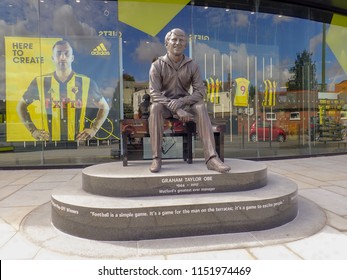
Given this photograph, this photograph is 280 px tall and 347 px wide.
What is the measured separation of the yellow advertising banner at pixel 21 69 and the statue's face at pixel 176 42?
579 cm

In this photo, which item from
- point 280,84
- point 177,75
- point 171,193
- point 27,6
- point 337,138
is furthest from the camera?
point 337,138

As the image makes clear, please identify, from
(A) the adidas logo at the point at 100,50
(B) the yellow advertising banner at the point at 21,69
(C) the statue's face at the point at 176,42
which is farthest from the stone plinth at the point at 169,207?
(A) the adidas logo at the point at 100,50

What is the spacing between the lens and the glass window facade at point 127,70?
8445 millimetres

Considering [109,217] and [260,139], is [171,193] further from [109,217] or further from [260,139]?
[260,139]

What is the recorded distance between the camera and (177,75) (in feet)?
14.6

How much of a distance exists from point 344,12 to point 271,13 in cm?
341

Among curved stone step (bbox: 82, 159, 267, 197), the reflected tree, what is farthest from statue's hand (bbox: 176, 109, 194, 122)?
the reflected tree

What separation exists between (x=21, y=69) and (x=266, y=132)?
28.1ft

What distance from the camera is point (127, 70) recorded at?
29.2 ft

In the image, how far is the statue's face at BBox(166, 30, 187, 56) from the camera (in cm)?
409

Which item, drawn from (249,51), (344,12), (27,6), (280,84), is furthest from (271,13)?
(27,6)

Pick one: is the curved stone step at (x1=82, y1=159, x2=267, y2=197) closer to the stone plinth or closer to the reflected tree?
the stone plinth

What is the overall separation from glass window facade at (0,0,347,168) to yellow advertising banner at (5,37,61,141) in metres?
0.03

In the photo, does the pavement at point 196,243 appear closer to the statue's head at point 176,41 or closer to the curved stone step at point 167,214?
the curved stone step at point 167,214
